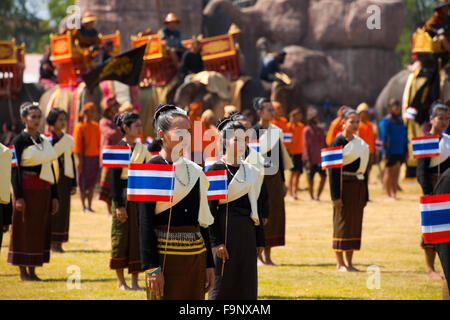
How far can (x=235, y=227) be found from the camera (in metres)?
5.96

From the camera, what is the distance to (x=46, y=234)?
344 inches

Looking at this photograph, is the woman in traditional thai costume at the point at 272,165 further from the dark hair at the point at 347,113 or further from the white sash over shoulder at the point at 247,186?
the white sash over shoulder at the point at 247,186

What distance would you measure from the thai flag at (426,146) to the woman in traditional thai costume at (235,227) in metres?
2.39

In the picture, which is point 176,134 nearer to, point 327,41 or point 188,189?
point 188,189

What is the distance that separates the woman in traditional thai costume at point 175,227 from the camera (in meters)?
4.74

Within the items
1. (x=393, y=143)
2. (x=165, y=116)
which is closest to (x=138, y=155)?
(x=165, y=116)

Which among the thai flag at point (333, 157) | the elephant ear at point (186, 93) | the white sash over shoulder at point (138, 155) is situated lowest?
the elephant ear at point (186, 93)

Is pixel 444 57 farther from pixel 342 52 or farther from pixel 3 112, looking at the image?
pixel 342 52

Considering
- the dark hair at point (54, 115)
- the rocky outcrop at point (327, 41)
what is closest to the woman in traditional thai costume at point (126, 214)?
the dark hair at point (54, 115)

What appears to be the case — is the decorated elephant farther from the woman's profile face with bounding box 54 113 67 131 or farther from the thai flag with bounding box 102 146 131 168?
the thai flag with bounding box 102 146 131 168

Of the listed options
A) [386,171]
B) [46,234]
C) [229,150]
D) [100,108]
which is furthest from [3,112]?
[229,150]

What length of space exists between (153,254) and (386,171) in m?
12.1

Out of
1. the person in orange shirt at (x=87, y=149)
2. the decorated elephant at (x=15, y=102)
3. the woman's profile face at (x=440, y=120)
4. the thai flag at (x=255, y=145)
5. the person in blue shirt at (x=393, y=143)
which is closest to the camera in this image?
the woman's profile face at (x=440, y=120)
